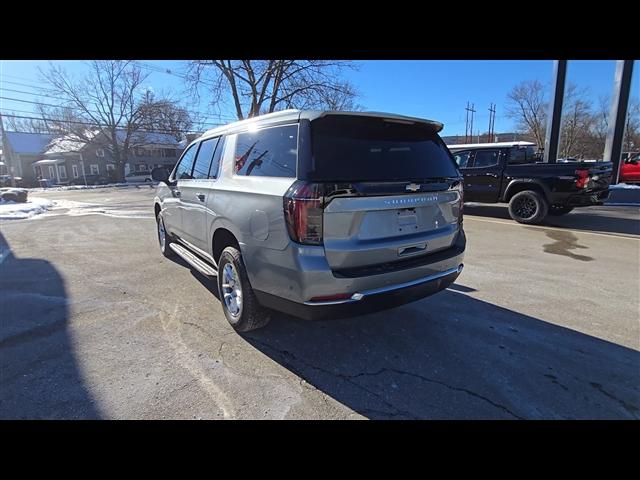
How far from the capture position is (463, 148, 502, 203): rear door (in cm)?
938

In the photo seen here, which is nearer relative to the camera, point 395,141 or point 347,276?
point 347,276

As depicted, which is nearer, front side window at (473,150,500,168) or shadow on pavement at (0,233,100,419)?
shadow on pavement at (0,233,100,419)

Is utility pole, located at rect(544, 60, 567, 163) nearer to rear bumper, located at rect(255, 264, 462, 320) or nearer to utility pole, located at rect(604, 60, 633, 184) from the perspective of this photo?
Result: utility pole, located at rect(604, 60, 633, 184)

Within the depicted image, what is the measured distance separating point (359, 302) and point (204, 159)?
2847mm

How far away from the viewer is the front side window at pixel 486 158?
951cm

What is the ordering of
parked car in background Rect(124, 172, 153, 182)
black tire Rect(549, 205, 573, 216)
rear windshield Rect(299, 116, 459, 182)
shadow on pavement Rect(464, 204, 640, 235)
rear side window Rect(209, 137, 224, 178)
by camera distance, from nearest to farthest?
rear windshield Rect(299, 116, 459, 182) → rear side window Rect(209, 137, 224, 178) → shadow on pavement Rect(464, 204, 640, 235) → black tire Rect(549, 205, 573, 216) → parked car in background Rect(124, 172, 153, 182)

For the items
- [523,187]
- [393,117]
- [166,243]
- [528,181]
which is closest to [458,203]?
[393,117]

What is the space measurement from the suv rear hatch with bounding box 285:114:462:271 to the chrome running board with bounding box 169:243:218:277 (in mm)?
1737

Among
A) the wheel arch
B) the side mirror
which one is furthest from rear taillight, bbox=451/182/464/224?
the wheel arch

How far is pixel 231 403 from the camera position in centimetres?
235

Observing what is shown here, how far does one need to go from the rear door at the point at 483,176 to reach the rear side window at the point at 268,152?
8198 mm
